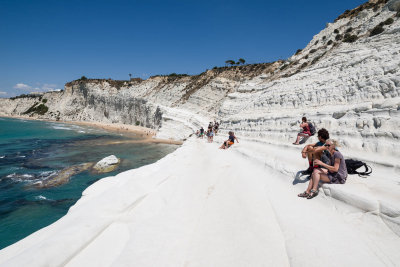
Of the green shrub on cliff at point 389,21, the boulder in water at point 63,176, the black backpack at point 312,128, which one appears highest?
the green shrub on cliff at point 389,21

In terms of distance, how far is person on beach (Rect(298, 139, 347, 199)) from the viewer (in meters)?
3.96

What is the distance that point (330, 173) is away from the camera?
4.11 metres

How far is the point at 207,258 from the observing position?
9.18ft

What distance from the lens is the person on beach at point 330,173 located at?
13.0ft

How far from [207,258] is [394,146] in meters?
5.89

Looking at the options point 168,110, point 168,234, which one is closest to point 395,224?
point 168,234

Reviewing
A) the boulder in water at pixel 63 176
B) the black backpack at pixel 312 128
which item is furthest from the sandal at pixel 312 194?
the boulder in water at pixel 63 176

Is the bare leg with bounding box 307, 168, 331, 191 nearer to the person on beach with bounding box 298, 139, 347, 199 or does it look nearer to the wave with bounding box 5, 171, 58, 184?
the person on beach with bounding box 298, 139, 347, 199

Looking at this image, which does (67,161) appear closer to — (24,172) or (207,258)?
(24,172)

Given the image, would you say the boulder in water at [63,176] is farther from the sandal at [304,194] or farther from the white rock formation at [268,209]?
the sandal at [304,194]

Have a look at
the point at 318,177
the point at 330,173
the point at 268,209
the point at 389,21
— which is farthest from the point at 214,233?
the point at 389,21

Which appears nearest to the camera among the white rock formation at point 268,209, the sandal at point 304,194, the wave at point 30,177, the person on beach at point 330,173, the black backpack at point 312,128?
the white rock formation at point 268,209

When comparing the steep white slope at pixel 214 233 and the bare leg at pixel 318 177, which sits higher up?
the bare leg at pixel 318 177

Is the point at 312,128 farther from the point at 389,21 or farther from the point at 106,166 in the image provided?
the point at 106,166
